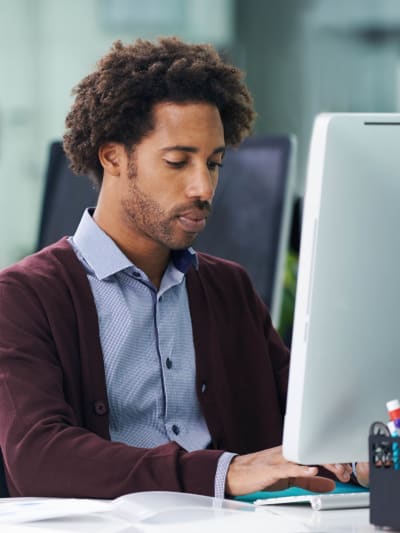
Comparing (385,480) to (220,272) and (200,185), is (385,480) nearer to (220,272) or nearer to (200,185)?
(200,185)

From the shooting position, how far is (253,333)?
70.8 inches

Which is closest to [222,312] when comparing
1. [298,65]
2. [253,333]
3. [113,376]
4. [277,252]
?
[253,333]

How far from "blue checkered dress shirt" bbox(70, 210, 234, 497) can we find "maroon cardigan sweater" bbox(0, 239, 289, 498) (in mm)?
22

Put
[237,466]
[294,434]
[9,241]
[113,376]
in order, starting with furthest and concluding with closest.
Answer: [9,241] → [113,376] → [237,466] → [294,434]

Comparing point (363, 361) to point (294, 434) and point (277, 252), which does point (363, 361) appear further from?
point (277, 252)

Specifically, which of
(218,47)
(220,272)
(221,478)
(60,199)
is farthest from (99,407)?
(218,47)

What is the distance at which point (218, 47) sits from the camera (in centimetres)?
447

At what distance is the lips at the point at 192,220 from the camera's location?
166 cm

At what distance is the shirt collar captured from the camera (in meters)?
1.66

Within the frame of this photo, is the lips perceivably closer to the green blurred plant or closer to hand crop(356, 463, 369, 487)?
hand crop(356, 463, 369, 487)

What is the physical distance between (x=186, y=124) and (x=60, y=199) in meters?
1.07

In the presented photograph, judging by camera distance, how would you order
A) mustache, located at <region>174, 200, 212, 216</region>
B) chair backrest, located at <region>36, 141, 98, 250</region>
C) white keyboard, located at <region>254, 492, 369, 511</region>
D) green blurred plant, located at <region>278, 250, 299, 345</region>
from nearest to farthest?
white keyboard, located at <region>254, 492, 369, 511</region>
mustache, located at <region>174, 200, 212, 216</region>
chair backrest, located at <region>36, 141, 98, 250</region>
green blurred plant, located at <region>278, 250, 299, 345</region>

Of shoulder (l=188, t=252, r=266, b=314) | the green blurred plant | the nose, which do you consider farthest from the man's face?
the green blurred plant

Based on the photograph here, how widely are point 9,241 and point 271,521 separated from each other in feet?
10.5
